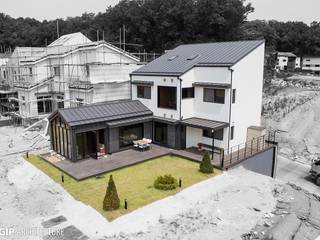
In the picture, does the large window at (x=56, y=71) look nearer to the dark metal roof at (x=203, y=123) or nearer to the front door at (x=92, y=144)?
the front door at (x=92, y=144)

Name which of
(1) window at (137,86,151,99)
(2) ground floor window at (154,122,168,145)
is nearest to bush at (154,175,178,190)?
(2) ground floor window at (154,122,168,145)

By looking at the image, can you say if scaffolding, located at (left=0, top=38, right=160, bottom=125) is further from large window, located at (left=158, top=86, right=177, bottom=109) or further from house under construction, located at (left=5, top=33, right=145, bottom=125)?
large window, located at (left=158, top=86, right=177, bottom=109)

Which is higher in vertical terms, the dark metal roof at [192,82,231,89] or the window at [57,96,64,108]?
the dark metal roof at [192,82,231,89]

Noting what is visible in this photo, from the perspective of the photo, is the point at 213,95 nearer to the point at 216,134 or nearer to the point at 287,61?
the point at 216,134

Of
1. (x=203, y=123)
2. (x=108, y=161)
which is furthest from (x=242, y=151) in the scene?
(x=108, y=161)

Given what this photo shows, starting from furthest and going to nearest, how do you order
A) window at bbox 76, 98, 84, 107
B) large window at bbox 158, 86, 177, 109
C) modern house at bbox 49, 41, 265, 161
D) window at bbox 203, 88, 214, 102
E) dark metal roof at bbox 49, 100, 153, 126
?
window at bbox 76, 98, 84, 107
large window at bbox 158, 86, 177, 109
window at bbox 203, 88, 214, 102
modern house at bbox 49, 41, 265, 161
dark metal roof at bbox 49, 100, 153, 126

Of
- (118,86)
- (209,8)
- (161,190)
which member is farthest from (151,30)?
(161,190)

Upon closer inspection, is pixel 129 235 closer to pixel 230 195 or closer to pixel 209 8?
pixel 230 195
